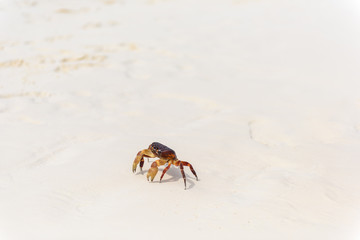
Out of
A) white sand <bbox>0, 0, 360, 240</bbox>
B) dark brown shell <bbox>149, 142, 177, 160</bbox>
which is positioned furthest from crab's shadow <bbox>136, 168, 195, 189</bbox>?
dark brown shell <bbox>149, 142, 177, 160</bbox>

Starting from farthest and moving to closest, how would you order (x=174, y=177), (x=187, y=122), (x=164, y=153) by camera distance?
(x=187, y=122) → (x=174, y=177) → (x=164, y=153)

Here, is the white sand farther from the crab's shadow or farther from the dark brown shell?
the dark brown shell

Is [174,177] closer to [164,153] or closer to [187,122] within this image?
[164,153]

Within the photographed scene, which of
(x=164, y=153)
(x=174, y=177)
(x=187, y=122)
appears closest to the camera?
(x=164, y=153)

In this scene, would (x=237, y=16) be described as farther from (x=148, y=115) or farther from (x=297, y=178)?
(x=297, y=178)

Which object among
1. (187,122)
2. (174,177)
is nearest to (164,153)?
(174,177)

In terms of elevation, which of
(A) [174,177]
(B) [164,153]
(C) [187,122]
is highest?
(B) [164,153]

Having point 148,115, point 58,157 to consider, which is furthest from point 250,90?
point 58,157

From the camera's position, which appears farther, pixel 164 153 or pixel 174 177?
pixel 174 177

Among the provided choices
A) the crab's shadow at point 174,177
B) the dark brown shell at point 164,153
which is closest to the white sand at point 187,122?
the crab's shadow at point 174,177
